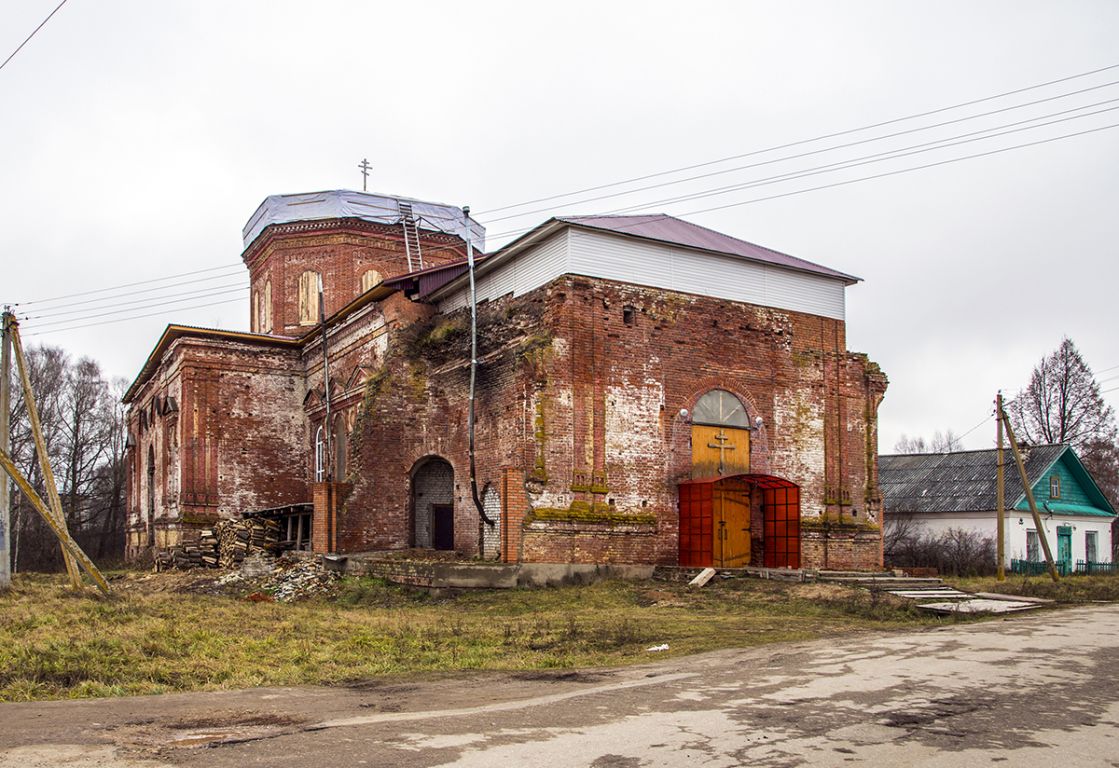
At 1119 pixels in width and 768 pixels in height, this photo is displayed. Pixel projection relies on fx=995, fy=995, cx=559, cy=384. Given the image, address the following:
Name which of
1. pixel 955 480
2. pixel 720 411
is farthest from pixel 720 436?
pixel 955 480

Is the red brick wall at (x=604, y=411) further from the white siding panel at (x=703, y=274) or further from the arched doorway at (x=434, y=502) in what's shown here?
the arched doorway at (x=434, y=502)

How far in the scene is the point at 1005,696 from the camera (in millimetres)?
7633

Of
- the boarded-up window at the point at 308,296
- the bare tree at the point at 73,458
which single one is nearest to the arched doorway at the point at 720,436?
the boarded-up window at the point at 308,296

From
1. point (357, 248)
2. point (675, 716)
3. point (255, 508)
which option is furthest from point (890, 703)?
point (357, 248)

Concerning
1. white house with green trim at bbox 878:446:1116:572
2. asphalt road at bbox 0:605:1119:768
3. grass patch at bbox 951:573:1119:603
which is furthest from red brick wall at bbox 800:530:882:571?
asphalt road at bbox 0:605:1119:768

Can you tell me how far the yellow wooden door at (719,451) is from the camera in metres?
20.3

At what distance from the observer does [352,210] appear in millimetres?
30031

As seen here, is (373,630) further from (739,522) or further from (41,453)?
(41,453)

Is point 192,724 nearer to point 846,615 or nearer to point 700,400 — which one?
point 846,615

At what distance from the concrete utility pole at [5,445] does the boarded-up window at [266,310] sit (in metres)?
11.9

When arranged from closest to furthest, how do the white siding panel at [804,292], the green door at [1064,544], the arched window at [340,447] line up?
the white siding panel at [804,292] → the arched window at [340,447] → the green door at [1064,544]

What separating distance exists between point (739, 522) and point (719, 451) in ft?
5.05

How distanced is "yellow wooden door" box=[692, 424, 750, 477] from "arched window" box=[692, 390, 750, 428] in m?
0.12

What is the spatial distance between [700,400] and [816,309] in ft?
12.9
